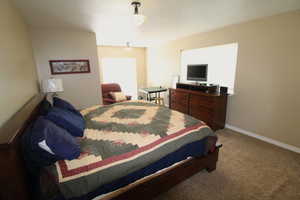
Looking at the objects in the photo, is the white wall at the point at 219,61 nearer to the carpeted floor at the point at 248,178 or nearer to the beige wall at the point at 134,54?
the carpeted floor at the point at 248,178

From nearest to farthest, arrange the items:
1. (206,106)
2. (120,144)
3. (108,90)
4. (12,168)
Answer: (12,168) → (120,144) → (206,106) → (108,90)

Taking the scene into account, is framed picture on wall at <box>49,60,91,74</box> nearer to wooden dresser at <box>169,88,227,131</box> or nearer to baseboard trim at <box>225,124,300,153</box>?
wooden dresser at <box>169,88,227,131</box>

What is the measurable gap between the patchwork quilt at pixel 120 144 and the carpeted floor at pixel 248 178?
0.50m

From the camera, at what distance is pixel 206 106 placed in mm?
3262

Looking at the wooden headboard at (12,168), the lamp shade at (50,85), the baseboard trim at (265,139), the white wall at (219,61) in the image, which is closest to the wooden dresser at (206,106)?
the baseboard trim at (265,139)

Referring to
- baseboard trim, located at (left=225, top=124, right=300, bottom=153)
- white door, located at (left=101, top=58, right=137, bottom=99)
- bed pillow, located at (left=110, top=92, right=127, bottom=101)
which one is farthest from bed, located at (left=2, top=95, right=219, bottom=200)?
white door, located at (left=101, top=58, right=137, bottom=99)

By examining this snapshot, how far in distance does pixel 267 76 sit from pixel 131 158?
288 centimetres

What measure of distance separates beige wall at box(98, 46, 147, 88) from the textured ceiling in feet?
7.19

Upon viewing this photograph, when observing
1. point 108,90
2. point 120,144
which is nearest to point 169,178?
point 120,144

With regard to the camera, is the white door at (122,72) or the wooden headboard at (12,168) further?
the white door at (122,72)

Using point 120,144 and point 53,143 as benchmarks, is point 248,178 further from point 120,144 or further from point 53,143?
point 53,143

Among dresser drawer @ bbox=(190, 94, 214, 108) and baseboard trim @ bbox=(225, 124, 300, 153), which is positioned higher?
dresser drawer @ bbox=(190, 94, 214, 108)

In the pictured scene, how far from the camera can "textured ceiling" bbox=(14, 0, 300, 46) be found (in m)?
2.00

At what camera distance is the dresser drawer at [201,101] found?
3.14 meters
